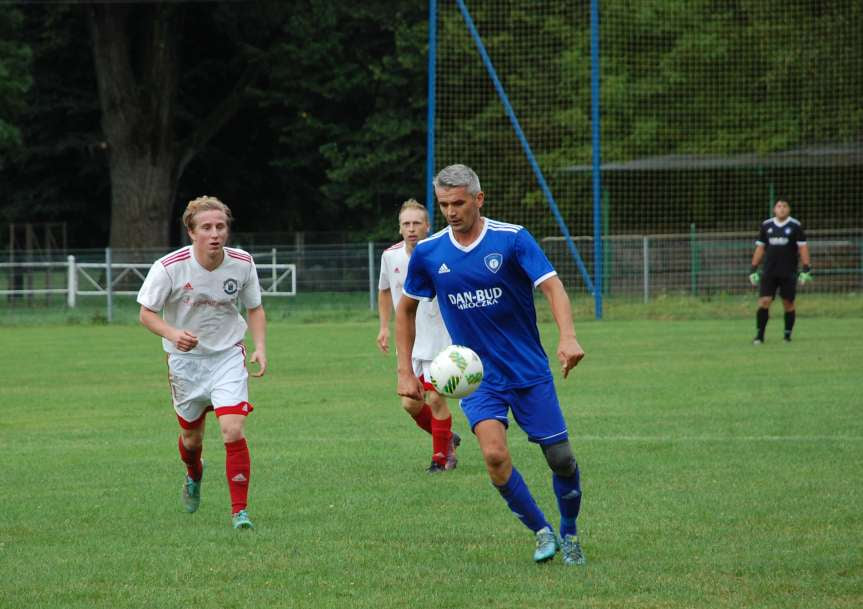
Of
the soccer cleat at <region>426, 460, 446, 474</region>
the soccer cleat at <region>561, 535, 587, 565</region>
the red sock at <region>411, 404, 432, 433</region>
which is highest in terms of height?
the red sock at <region>411, 404, 432, 433</region>

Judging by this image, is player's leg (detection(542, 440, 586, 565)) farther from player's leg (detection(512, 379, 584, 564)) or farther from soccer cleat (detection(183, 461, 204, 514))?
soccer cleat (detection(183, 461, 204, 514))

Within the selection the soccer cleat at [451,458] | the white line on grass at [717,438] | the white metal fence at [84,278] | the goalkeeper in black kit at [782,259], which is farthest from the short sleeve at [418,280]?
the white metal fence at [84,278]

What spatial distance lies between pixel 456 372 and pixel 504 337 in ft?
1.20

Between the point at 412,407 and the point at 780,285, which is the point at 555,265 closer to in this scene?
the point at 780,285

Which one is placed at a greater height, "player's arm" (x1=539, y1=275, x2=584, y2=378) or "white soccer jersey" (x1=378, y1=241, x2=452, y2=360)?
"player's arm" (x1=539, y1=275, x2=584, y2=378)

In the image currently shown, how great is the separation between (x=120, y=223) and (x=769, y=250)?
23993 mm

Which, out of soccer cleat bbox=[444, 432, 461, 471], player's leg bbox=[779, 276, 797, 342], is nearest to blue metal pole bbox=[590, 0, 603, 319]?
player's leg bbox=[779, 276, 797, 342]

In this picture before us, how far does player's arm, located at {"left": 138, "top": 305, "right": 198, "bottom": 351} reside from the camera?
745 centimetres

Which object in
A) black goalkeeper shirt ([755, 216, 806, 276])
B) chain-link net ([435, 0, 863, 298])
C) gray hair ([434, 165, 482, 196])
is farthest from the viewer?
chain-link net ([435, 0, 863, 298])

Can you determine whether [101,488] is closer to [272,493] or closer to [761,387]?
[272,493]

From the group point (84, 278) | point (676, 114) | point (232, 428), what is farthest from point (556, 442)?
point (676, 114)

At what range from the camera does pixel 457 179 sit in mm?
6297

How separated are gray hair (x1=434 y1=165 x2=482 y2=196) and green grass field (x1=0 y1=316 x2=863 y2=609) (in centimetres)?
182

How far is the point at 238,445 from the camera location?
7.71 meters
